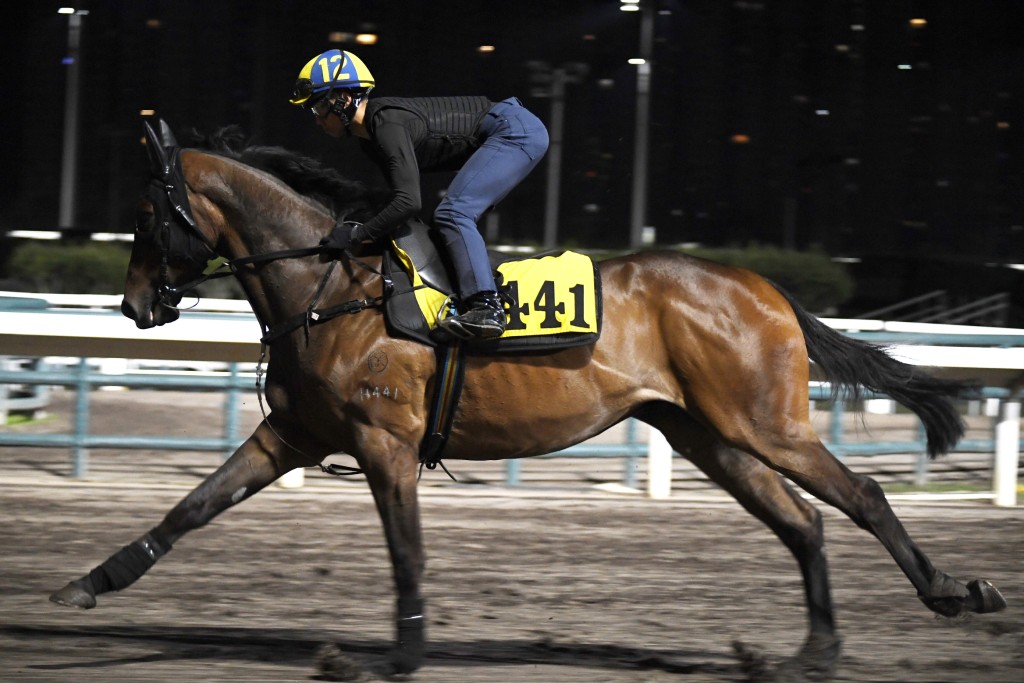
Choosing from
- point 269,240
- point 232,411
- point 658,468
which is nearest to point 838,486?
point 269,240

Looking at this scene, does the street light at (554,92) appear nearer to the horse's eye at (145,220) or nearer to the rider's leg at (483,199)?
the rider's leg at (483,199)

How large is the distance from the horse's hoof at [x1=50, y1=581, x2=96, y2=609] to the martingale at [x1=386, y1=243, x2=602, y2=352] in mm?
1454

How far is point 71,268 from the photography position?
17.6 metres

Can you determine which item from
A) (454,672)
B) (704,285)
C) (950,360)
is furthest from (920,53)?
(454,672)

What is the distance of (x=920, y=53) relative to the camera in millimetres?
18391

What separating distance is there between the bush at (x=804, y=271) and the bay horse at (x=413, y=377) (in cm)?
1336

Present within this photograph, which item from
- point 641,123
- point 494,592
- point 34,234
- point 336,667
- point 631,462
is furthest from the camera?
point 34,234

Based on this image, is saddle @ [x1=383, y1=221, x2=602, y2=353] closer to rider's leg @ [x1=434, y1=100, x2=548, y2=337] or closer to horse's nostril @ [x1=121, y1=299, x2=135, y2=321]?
rider's leg @ [x1=434, y1=100, x2=548, y2=337]

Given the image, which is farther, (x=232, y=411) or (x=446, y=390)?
(x=232, y=411)

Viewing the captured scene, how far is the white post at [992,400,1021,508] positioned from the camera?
8320 mm

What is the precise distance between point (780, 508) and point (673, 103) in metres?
14.2

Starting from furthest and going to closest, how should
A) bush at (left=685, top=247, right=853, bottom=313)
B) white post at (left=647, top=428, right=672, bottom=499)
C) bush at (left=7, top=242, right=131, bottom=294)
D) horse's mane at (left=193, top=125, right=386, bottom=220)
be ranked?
bush at (left=685, top=247, right=853, bottom=313) → bush at (left=7, top=242, right=131, bottom=294) → white post at (left=647, top=428, right=672, bottom=499) → horse's mane at (left=193, top=125, right=386, bottom=220)

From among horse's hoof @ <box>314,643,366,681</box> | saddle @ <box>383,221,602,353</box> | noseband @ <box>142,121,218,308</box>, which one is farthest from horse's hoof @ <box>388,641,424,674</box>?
noseband @ <box>142,121,218,308</box>

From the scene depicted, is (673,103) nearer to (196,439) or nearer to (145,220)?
(196,439)
